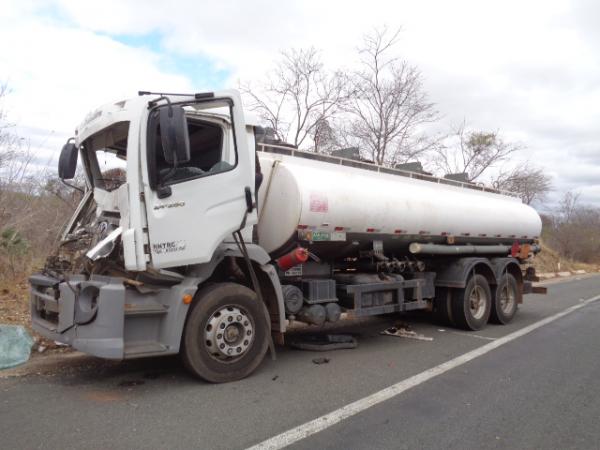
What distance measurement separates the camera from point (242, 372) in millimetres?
5207

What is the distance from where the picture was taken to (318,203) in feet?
19.8

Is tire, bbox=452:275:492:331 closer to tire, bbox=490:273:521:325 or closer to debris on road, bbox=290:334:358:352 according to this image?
tire, bbox=490:273:521:325

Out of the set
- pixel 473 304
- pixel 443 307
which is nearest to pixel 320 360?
pixel 443 307

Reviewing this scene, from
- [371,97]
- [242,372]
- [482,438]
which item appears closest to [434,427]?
[482,438]

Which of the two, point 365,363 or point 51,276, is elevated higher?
point 51,276

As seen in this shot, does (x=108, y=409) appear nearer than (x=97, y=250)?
Yes

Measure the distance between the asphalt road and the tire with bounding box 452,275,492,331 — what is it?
1655mm

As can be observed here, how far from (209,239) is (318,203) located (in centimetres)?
164

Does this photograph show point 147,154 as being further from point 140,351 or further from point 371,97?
point 371,97

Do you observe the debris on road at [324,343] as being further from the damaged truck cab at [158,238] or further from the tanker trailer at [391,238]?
the damaged truck cab at [158,238]

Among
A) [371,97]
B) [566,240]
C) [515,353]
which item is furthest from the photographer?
[566,240]

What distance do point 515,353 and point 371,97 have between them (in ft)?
45.7

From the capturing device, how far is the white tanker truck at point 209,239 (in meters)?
4.60

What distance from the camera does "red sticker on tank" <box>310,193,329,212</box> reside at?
5.97 m
